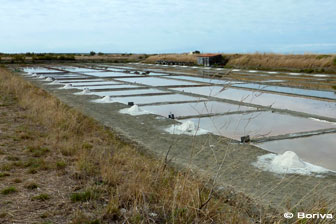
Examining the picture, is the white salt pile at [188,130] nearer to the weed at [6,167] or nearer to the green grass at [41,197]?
the weed at [6,167]

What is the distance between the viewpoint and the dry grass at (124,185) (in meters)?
2.26

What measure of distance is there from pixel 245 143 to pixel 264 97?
5185 millimetres

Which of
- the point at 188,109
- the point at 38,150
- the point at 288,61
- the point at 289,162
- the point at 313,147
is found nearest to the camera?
the point at 289,162

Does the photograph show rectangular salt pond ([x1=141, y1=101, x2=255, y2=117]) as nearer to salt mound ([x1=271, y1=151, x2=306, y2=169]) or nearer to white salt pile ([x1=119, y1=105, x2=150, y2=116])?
white salt pile ([x1=119, y1=105, x2=150, y2=116])

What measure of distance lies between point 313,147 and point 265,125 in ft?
4.09

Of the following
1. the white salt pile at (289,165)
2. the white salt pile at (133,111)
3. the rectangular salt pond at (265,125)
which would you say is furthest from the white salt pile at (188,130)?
the white salt pile at (133,111)

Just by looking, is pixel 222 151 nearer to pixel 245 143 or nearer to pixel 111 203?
pixel 245 143

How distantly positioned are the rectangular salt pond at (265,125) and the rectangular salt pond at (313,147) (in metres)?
0.41

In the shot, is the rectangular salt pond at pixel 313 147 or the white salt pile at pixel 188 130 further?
the white salt pile at pixel 188 130

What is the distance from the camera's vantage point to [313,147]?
439 cm

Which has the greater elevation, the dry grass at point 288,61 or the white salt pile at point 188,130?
the dry grass at point 288,61

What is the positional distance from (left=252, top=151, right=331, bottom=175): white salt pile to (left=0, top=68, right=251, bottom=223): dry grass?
0.92m

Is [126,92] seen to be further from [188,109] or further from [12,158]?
[12,158]

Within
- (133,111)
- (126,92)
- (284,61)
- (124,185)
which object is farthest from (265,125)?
(284,61)
